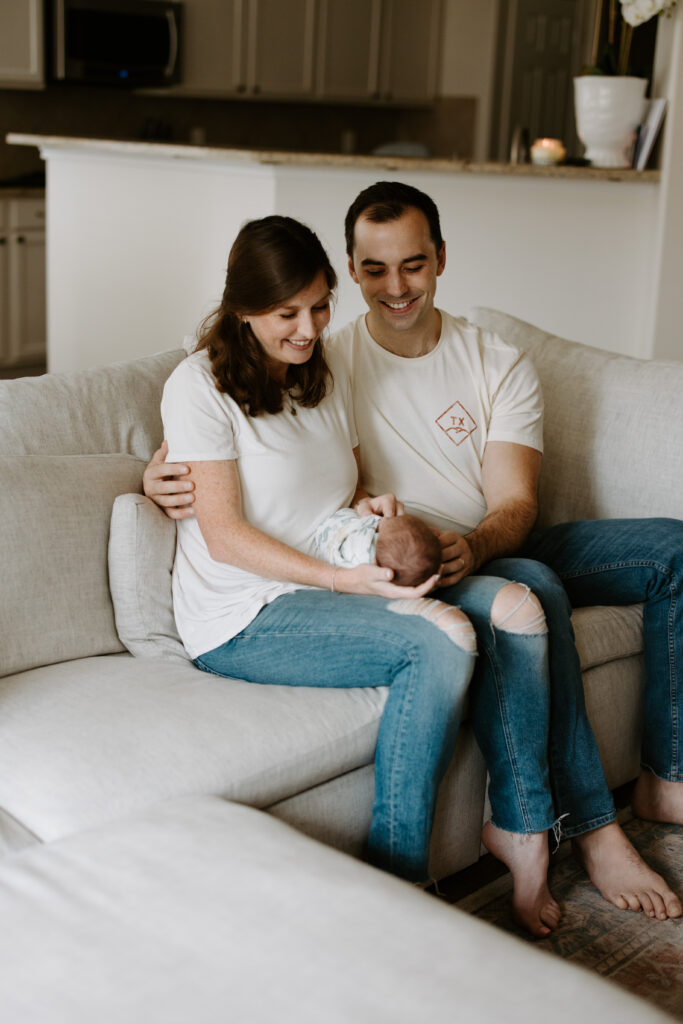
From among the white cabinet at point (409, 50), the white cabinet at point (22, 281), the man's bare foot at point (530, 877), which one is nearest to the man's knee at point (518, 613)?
the man's bare foot at point (530, 877)

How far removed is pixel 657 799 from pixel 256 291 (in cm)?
120

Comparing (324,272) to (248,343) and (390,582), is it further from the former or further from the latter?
(390,582)

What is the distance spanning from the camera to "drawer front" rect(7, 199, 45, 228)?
5.81 m

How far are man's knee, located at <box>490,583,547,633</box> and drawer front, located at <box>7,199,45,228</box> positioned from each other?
4.75 meters

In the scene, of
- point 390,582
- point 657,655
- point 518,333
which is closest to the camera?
point 390,582

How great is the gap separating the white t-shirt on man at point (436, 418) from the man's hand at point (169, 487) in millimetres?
402

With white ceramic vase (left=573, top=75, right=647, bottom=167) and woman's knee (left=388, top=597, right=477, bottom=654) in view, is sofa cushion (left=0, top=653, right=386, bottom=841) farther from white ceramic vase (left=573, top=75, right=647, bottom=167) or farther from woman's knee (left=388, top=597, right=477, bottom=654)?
white ceramic vase (left=573, top=75, right=647, bottom=167)

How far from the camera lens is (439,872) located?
1.90 meters

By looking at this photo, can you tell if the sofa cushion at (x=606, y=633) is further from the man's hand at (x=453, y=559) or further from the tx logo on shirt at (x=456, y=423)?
the tx logo on shirt at (x=456, y=423)

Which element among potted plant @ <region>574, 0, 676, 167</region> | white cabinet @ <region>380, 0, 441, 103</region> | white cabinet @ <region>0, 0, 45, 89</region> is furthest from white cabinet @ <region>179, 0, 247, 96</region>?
potted plant @ <region>574, 0, 676, 167</region>

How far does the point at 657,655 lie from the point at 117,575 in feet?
3.25

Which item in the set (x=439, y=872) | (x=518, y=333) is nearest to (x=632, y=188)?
(x=518, y=333)

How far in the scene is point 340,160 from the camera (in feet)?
12.0

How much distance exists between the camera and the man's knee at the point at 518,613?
5.79 feet
